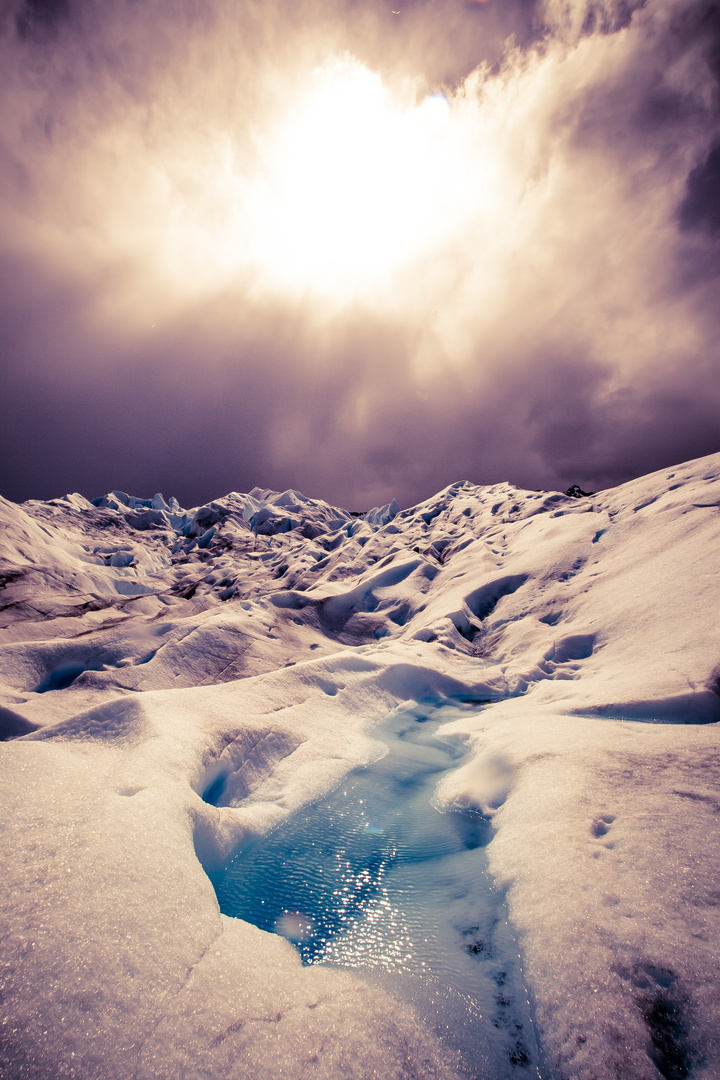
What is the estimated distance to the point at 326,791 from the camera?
17.6 feet

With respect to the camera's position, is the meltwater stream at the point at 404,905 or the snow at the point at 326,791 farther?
the meltwater stream at the point at 404,905

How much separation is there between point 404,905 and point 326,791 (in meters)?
2.01

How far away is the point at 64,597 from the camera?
18844mm

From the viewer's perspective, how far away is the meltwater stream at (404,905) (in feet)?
8.08

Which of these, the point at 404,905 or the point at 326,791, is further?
the point at 326,791

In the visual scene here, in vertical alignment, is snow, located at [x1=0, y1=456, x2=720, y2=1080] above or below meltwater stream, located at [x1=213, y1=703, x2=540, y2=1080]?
above

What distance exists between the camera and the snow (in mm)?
2090

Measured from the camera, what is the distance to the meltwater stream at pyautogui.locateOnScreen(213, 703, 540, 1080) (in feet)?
8.08

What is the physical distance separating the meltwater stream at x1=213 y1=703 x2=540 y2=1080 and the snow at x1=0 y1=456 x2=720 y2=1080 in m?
0.18

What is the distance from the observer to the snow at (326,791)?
209cm

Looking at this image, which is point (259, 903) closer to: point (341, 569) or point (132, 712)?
point (132, 712)

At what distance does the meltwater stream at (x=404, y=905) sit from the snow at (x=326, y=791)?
18cm

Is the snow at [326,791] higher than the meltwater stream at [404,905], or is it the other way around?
the snow at [326,791]

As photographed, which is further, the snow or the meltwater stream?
the meltwater stream
